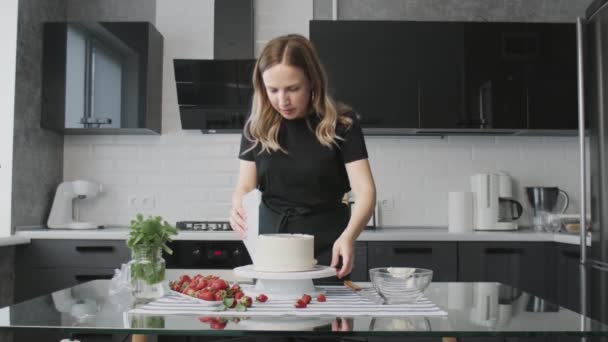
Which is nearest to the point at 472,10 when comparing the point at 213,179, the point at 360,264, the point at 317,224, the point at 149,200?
the point at 360,264

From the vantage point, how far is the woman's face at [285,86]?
5.99 ft

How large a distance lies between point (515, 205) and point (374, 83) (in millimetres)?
1286

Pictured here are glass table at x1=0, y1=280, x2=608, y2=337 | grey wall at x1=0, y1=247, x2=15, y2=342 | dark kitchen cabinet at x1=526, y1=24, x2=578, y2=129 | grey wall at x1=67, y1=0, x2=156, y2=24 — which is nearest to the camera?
glass table at x1=0, y1=280, x2=608, y2=337

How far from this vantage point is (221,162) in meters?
4.12

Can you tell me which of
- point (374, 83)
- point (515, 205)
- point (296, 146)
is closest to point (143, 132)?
point (374, 83)

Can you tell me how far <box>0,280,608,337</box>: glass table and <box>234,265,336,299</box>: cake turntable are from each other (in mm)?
191

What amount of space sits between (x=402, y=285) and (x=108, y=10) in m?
3.49

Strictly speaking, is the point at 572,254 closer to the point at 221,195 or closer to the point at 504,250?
the point at 504,250

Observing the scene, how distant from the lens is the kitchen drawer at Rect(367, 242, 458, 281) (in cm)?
343

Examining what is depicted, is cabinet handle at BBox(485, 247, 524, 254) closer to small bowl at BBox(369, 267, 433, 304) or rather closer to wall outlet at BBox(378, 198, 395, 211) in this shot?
wall outlet at BBox(378, 198, 395, 211)

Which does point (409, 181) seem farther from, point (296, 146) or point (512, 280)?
point (296, 146)

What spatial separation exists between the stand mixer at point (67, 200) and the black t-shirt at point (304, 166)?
2073mm

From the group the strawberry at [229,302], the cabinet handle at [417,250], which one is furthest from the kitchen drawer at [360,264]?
the strawberry at [229,302]

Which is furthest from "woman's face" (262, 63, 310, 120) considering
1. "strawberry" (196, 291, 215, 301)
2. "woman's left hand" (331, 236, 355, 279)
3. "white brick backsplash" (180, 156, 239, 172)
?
"white brick backsplash" (180, 156, 239, 172)
